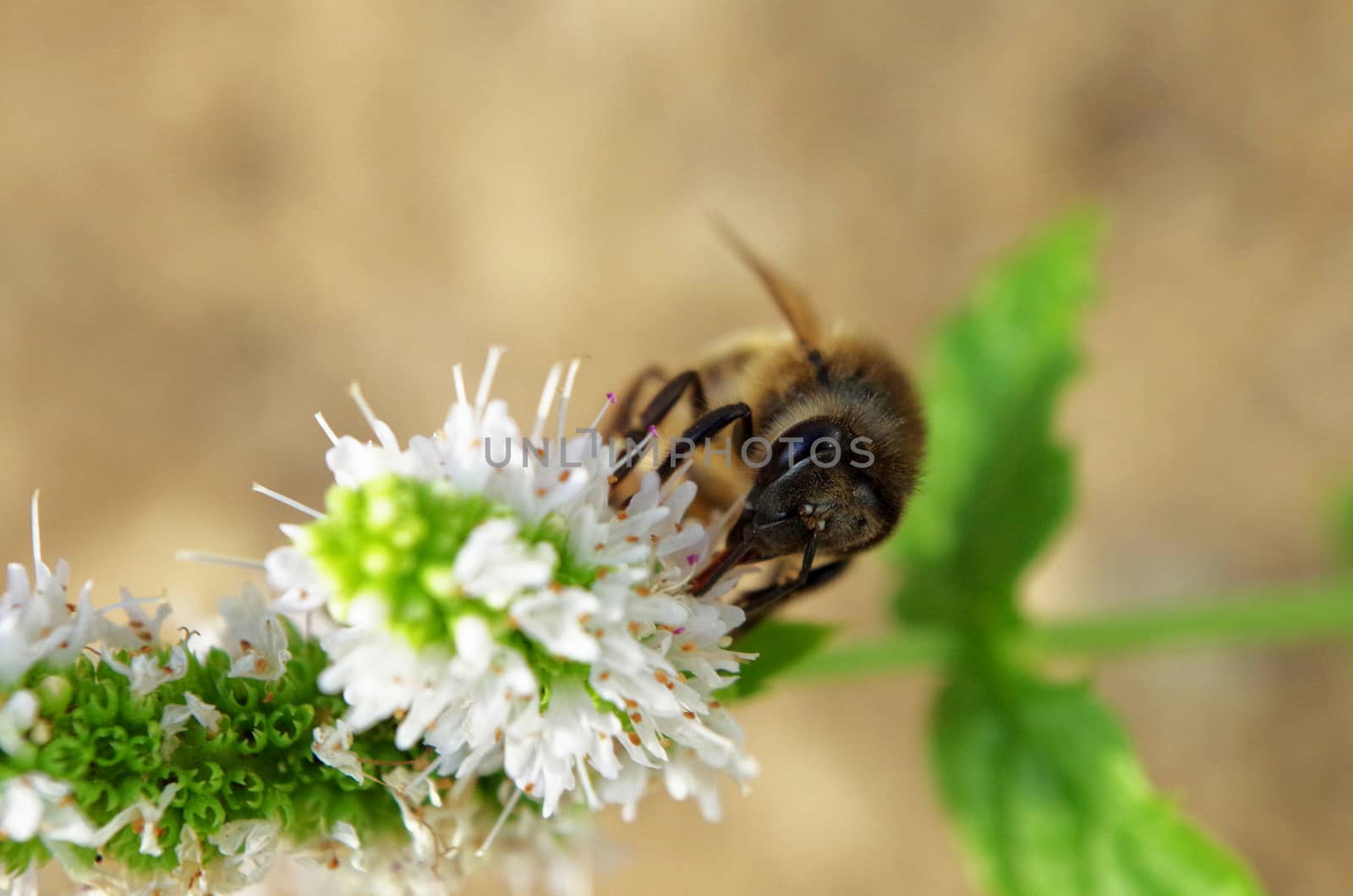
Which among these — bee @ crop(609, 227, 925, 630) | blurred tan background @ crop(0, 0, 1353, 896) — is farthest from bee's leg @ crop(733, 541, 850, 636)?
blurred tan background @ crop(0, 0, 1353, 896)

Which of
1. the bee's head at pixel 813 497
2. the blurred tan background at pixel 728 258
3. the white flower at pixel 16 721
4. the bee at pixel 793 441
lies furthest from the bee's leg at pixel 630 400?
the blurred tan background at pixel 728 258

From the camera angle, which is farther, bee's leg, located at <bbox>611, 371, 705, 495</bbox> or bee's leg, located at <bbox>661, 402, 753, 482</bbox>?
bee's leg, located at <bbox>611, 371, 705, 495</bbox>

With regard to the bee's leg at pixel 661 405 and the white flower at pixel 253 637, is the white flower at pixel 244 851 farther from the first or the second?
the bee's leg at pixel 661 405

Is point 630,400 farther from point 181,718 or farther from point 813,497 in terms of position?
point 181,718

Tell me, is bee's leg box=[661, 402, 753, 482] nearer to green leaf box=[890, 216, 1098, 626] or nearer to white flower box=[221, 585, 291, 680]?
white flower box=[221, 585, 291, 680]

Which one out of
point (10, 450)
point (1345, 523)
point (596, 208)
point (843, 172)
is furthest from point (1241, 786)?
point (10, 450)

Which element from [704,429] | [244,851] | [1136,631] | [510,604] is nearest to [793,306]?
[704,429]

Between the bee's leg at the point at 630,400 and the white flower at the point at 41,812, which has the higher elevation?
the white flower at the point at 41,812
